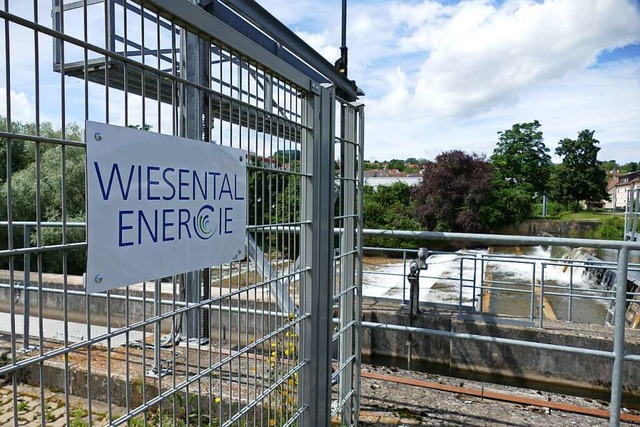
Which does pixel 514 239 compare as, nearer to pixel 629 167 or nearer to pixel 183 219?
pixel 183 219

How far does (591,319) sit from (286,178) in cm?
1158

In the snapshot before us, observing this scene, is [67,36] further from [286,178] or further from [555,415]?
[555,415]

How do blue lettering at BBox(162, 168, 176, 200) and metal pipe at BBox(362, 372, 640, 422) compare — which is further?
metal pipe at BBox(362, 372, 640, 422)

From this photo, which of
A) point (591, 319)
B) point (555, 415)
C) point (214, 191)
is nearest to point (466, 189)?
point (591, 319)

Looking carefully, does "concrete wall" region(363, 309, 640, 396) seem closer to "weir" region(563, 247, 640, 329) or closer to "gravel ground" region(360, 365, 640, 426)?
"weir" region(563, 247, 640, 329)

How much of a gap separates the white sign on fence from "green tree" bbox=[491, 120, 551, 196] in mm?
49290

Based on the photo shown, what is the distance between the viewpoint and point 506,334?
664 cm

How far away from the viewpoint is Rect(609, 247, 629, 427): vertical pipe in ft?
9.54

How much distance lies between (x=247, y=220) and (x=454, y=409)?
90.8 inches

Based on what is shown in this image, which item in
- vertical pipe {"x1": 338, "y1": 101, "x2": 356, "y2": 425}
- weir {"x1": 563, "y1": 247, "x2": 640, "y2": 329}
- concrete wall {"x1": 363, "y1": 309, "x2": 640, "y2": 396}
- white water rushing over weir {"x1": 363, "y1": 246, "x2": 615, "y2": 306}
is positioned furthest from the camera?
white water rushing over weir {"x1": 363, "y1": 246, "x2": 615, "y2": 306}

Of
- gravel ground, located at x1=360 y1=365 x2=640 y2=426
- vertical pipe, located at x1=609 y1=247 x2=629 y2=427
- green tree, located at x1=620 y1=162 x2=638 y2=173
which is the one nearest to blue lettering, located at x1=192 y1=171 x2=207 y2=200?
gravel ground, located at x1=360 y1=365 x2=640 y2=426

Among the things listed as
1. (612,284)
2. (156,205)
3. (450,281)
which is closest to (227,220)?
(156,205)

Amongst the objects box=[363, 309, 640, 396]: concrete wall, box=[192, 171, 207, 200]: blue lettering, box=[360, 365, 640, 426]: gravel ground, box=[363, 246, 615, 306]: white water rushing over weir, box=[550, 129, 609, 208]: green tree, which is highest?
box=[550, 129, 609, 208]: green tree

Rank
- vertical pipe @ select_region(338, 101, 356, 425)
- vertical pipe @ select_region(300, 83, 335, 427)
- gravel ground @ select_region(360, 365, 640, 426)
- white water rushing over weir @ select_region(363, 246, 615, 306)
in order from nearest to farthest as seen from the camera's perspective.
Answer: vertical pipe @ select_region(300, 83, 335, 427), vertical pipe @ select_region(338, 101, 356, 425), gravel ground @ select_region(360, 365, 640, 426), white water rushing over weir @ select_region(363, 246, 615, 306)
